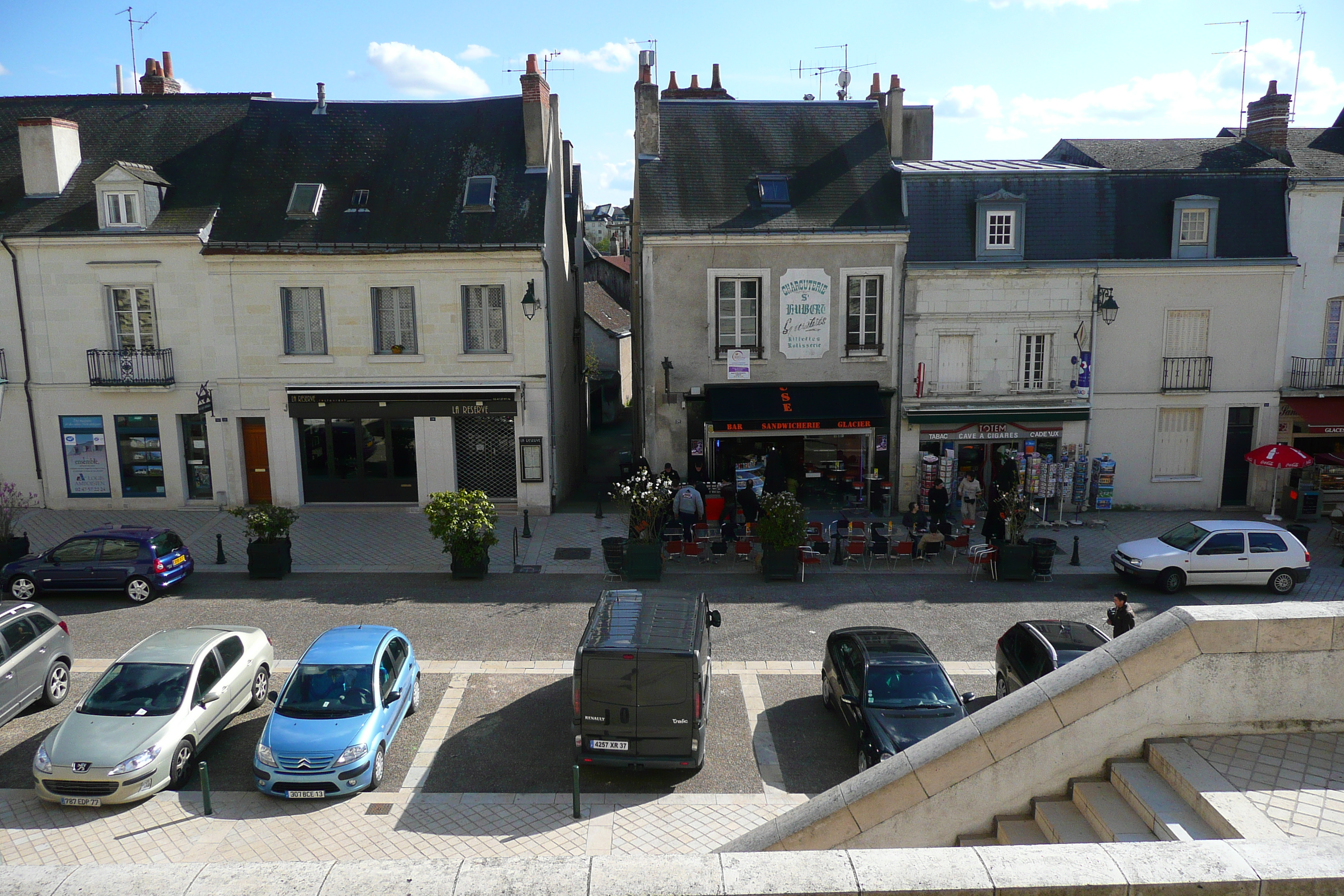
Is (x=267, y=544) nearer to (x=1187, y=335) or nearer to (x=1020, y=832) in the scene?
(x=1020, y=832)

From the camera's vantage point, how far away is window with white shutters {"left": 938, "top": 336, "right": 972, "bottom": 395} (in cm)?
2341

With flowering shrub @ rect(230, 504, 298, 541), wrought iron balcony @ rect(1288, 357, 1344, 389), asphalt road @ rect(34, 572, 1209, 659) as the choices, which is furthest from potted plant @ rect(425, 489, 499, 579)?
wrought iron balcony @ rect(1288, 357, 1344, 389)

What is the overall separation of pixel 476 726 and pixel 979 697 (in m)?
7.03

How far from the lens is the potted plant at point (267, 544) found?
18391mm

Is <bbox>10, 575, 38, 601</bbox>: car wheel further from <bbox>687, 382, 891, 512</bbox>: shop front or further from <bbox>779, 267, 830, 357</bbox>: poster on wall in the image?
<bbox>779, 267, 830, 357</bbox>: poster on wall

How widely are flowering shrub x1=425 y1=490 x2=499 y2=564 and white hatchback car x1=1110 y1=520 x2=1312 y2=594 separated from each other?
12.8 meters

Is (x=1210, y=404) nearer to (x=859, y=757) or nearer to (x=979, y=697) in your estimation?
(x=979, y=697)

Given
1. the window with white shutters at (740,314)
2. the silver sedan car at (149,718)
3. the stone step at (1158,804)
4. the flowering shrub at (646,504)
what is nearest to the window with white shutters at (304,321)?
the flowering shrub at (646,504)

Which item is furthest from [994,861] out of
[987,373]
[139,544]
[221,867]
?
[987,373]

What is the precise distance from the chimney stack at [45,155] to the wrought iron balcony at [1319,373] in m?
31.5

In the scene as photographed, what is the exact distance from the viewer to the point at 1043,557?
18.7 metres

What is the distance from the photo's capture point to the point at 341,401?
22891 mm

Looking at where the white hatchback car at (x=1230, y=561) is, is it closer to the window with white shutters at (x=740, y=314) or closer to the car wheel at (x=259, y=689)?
the window with white shutters at (x=740, y=314)

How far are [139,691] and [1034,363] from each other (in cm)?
2071
